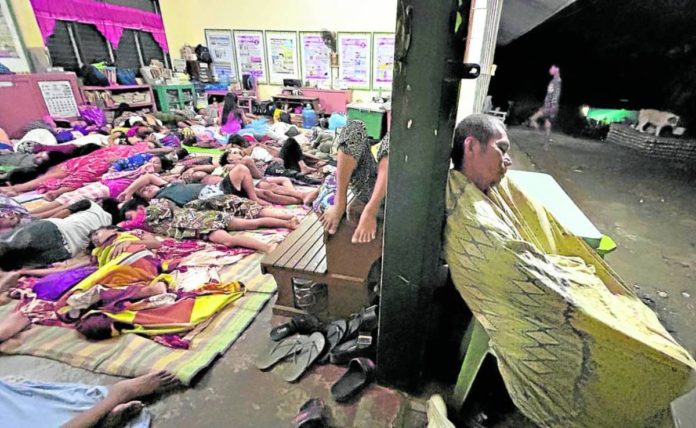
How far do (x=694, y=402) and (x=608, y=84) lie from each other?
8.25 m

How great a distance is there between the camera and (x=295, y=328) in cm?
188

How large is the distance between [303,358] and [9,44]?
22.8ft

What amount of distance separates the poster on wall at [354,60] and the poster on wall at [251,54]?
199 centimetres

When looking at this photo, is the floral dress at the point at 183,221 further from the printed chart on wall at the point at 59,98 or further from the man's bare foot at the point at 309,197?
the printed chart on wall at the point at 59,98

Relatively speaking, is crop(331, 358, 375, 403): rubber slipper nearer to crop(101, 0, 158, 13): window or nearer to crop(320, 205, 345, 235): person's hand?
crop(320, 205, 345, 235): person's hand

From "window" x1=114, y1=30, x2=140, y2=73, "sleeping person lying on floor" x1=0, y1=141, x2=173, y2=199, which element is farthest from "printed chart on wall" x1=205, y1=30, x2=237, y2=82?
"sleeping person lying on floor" x1=0, y1=141, x2=173, y2=199

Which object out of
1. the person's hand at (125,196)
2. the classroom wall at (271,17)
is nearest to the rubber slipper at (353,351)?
the person's hand at (125,196)

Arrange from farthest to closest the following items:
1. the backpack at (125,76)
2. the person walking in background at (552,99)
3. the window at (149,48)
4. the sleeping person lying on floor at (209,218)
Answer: the person walking in background at (552,99) → the window at (149,48) → the backpack at (125,76) → the sleeping person lying on floor at (209,218)

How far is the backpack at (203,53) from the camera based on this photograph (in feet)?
27.4

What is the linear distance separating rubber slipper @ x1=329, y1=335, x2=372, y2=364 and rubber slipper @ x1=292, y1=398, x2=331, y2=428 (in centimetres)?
24

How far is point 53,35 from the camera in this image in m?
5.96

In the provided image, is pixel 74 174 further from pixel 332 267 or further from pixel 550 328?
pixel 550 328

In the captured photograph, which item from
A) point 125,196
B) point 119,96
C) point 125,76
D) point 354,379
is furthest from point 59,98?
point 354,379

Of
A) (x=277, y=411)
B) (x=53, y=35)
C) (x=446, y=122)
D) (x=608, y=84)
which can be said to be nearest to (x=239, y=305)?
(x=277, y=411)
